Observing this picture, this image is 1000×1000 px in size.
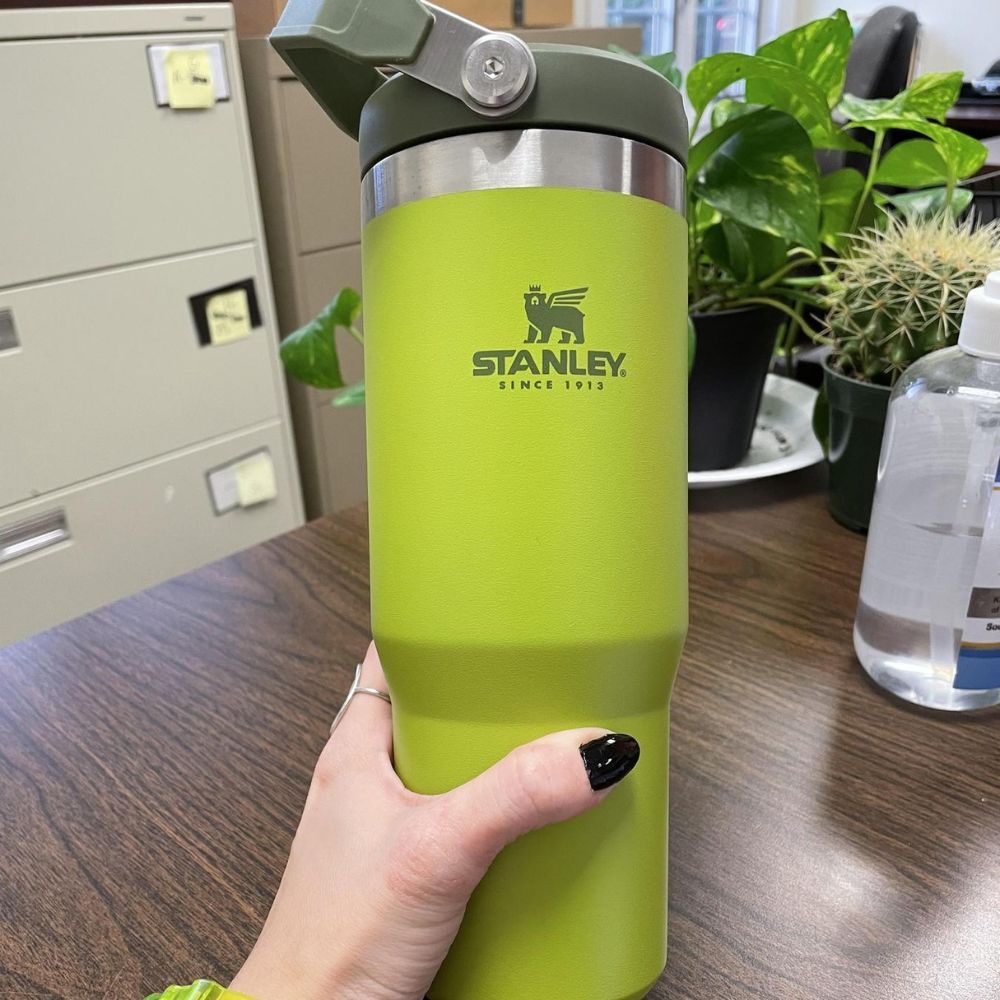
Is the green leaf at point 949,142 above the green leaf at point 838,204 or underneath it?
above

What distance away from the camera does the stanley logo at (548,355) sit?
0.29 meters

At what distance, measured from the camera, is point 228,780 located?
47 centimetres

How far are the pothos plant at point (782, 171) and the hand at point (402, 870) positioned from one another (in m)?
0.38

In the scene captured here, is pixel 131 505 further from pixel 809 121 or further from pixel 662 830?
pixel 662 830

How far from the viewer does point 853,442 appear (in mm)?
641

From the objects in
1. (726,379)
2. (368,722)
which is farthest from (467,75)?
(726,379)

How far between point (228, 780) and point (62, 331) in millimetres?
1023

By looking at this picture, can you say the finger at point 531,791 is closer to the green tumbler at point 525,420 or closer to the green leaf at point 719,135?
the green tumbler at point 525,420

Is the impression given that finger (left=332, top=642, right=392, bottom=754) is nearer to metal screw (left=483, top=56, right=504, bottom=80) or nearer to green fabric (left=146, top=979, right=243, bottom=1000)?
green fabric (left=146, top=979, right=243, bottom=1000)

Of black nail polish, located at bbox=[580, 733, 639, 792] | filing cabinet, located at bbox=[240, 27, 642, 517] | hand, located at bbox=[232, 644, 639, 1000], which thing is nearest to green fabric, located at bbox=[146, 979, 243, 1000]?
hand, located at bbox=[232, 644, 639, 1000]

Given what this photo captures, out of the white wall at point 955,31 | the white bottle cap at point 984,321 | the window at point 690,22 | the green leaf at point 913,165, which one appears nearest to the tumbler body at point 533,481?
the white bottle cap at point 984,321

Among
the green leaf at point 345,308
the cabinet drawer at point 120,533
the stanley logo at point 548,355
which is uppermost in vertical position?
the stanley logo at point 548,355

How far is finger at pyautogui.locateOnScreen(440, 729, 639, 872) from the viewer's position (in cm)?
28

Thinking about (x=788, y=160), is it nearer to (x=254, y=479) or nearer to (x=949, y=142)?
(x=949, y=142)
